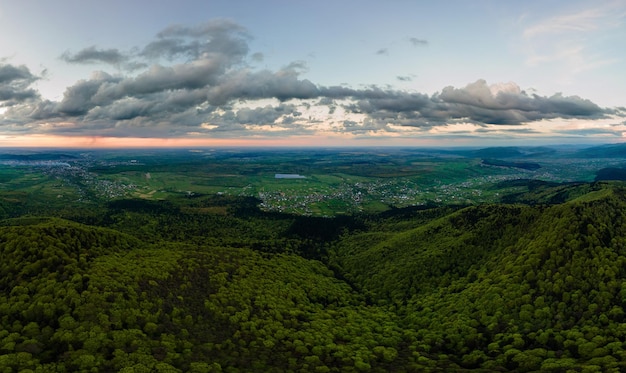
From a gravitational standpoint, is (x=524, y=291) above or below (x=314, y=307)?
above

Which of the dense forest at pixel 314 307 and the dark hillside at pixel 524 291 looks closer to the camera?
the dense forest at pixel 314 307

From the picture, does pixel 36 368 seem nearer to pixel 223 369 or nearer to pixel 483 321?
pixel 223 369

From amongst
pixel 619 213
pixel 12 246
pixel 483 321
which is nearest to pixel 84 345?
pixel 12 246

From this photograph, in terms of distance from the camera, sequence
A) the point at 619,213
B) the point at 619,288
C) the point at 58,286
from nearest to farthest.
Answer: the point at 58,286 → the point at 619,288 → the point at 619,213

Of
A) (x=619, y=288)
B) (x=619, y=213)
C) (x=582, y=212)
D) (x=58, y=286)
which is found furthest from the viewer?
(x=619, y=213)

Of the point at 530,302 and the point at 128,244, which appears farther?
the point at 128,244

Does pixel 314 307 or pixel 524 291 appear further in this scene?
pixel 314 307

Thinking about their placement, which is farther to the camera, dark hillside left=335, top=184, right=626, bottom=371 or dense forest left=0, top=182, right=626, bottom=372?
dark hillside left=335, top=184, right=626, bottom=371

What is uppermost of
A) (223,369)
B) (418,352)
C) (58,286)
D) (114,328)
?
(58,286)
